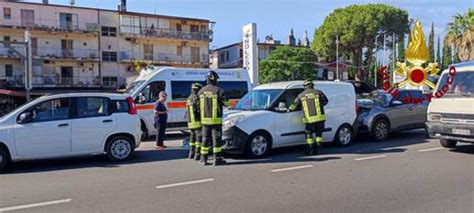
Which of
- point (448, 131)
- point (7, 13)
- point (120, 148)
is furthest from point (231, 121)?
point (7, 13)

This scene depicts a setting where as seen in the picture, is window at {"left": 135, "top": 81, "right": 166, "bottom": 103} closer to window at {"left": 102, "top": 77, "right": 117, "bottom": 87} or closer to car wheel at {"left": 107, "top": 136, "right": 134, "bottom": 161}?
car wheel at {"left": 107, "top": 136, "right": 134, "bottom": 161}

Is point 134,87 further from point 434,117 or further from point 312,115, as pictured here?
point 434,117

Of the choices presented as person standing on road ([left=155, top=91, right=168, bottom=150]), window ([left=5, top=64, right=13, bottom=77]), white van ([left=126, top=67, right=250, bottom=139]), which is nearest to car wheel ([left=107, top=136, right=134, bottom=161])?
person standing on road ([left=155, top=91, right=168, bottom=150])

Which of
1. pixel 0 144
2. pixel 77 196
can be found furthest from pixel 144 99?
pixel 77 196

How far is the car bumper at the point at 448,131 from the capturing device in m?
10.0

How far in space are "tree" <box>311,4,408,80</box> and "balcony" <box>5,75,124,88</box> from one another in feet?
87.9

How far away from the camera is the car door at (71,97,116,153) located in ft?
32.9

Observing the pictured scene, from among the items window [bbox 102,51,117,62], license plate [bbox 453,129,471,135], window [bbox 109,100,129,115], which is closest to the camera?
license plate [bbox 453,129,471,135]

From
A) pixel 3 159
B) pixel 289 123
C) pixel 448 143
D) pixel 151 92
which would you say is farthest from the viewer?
pixel 151 92

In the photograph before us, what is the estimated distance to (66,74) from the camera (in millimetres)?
52938

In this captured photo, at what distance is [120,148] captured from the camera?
10.6 m

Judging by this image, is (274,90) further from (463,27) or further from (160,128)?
(463,27)

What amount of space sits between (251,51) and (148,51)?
3630 centimetres

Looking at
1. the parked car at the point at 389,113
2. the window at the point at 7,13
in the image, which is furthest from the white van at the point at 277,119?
the window at the point at 7,13
